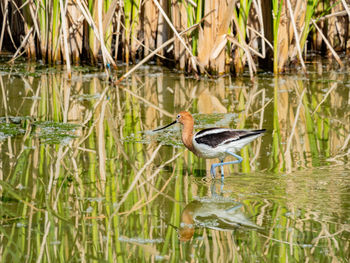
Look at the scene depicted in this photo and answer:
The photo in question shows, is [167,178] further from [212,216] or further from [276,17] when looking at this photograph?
[276,17]

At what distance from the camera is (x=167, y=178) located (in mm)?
5355

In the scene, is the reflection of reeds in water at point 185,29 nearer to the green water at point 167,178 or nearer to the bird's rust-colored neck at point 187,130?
the green water at point 167,178

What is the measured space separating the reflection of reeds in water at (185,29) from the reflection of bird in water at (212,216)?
3.67 metres

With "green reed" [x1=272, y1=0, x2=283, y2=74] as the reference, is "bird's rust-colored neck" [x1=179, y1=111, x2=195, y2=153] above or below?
below

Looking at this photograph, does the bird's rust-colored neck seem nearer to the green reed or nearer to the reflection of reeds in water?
the reflection of reeds in water

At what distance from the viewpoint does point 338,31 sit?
11031mm

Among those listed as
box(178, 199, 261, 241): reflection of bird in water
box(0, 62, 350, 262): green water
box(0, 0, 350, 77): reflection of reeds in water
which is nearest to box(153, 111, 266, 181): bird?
box(0, 62, 350, 262): green water

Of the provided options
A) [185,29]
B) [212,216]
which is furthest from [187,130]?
[185,29]

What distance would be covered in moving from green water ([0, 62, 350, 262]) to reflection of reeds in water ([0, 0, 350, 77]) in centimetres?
55

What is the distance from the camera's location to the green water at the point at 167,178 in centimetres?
402

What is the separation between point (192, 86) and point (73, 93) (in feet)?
5.28

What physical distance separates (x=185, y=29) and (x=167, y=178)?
412 cm

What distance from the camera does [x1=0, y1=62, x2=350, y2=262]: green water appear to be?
13.2ft

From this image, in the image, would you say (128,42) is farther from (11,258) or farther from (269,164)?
(11,258)
